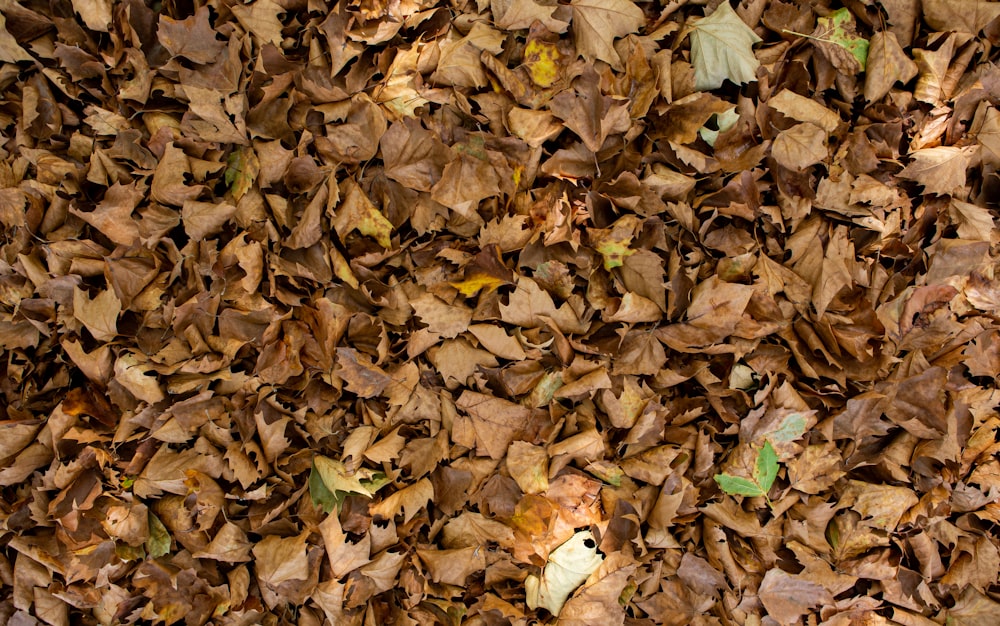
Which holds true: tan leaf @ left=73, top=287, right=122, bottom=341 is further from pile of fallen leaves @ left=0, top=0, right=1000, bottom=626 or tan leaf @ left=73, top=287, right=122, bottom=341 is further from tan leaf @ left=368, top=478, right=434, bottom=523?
tan leaf @ left=368, top=478, right=434, bottom=523

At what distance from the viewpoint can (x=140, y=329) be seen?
195cm

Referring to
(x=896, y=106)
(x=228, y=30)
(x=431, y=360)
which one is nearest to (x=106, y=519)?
(x=431, y=360)

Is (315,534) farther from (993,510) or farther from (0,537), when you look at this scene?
(993,510)

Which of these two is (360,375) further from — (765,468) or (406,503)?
(765,468)

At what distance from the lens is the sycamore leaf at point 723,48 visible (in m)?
1.95

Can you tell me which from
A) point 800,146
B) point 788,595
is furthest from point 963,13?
point 788,595

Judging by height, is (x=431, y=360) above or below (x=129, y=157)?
below

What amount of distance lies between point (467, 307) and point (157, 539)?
1.15 metres

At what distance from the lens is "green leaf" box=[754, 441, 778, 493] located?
6.44 feet

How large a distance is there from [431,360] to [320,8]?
3.62 ft

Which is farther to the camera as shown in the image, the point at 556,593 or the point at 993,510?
the point at 993,510

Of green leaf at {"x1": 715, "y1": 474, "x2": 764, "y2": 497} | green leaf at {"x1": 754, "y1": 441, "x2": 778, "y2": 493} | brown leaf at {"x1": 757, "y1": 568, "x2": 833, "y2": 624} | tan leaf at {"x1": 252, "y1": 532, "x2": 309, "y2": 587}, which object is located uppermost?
green leaf at {"x1": 754, "y1": 441, "x2": 778, "y2": 493}

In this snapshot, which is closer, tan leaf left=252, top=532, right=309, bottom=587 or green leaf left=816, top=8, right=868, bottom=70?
tan leaf left=252, top=532, right=309, bottom=587

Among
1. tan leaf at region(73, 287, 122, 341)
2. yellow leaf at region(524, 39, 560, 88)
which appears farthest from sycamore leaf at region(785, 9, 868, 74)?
tan leaf at region(73, 287, 122, 341)
